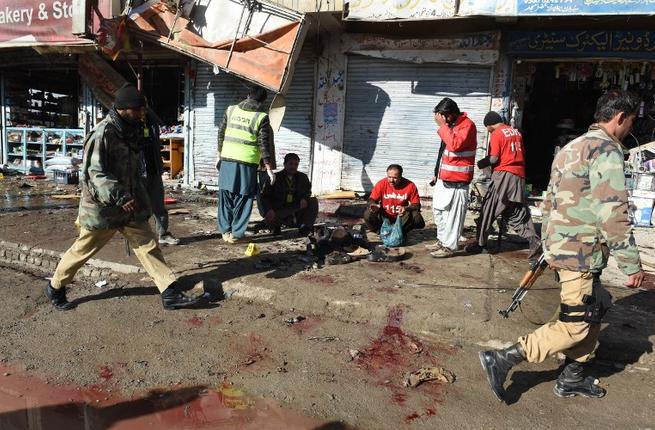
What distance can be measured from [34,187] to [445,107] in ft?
28.6

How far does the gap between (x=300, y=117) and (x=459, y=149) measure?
4.80 meters

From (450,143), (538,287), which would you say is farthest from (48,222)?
(538,287)

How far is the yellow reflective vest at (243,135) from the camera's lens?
19.4ft

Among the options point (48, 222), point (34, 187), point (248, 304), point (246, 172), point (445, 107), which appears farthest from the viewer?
point (34, 187)

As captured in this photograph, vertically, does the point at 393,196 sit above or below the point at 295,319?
above

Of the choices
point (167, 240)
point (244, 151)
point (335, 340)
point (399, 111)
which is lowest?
point (335, 340)

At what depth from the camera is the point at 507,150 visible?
582cm

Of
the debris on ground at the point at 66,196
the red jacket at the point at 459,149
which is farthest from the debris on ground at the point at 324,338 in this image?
the debris on ground at the point at 66,196

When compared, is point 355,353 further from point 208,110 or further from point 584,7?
point 208,110

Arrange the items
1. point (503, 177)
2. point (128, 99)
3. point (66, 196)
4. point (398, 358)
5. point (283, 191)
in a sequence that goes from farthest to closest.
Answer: point (66, 196), point (283, 191), point (503, 177), point (128, 99), point (398, 358)

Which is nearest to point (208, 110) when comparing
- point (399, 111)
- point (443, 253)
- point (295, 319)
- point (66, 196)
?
point (66, 196)

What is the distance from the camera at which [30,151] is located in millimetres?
12562

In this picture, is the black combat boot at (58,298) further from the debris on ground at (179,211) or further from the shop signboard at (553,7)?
the shop signboard at (553,7)

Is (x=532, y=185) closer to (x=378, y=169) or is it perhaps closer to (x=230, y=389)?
(x=378, y=169)
